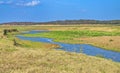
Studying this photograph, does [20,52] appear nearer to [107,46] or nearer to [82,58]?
[82,58]

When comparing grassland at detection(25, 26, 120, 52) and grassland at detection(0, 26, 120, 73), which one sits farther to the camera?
grassland at detection(25, 26, 120, 52)

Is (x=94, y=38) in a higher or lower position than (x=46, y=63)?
lower

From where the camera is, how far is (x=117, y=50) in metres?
57.8

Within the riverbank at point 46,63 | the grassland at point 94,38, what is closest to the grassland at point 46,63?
the riverbank at point 46,63

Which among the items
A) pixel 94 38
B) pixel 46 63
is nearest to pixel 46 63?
pixel 46 63

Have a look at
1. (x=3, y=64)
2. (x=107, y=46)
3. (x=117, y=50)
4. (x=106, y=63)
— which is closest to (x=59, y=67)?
(x=3, y=64)

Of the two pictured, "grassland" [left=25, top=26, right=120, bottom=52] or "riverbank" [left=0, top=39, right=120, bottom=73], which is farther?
"grassland" [left=25, top=26, right=120, bottom=52]

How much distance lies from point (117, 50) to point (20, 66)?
38.5 metres

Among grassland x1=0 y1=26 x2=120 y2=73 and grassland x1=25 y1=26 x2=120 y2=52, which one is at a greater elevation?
grassland x1=0 y1=26 x2=120 y2=73

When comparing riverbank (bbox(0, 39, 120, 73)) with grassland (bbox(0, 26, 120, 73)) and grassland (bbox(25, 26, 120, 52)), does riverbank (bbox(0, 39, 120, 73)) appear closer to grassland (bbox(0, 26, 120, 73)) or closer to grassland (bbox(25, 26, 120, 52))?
grassland (bbox(0, 26, 120, 73))

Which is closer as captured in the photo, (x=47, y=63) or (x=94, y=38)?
(x=47, y=63)

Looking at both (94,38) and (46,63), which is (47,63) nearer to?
(46,63)

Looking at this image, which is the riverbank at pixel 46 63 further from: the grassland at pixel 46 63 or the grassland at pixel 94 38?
the grassland at pixel 94 38

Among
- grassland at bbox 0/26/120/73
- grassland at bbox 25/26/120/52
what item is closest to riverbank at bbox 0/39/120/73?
grassland at bbox 0/26/120/73
